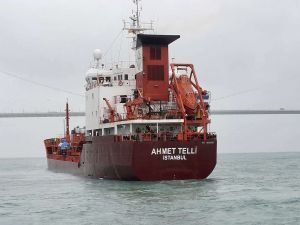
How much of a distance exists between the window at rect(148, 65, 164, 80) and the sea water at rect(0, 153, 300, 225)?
701 cm

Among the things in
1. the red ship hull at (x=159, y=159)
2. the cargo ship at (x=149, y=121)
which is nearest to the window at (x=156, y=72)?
the cargo ship at (x=149, y=121)

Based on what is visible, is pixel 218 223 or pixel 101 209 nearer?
pixel 218 223

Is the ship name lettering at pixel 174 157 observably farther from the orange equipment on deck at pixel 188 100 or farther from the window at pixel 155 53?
the window at pixel 155 53

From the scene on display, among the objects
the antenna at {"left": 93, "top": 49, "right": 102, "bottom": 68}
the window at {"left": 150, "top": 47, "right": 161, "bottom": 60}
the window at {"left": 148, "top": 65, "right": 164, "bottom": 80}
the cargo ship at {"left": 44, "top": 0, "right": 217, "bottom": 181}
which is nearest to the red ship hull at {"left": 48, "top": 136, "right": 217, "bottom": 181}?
the cargo ship at {"left": 44, "top": 0, "right": 217, "bottom": 181}

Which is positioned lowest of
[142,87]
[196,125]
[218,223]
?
[218,223]

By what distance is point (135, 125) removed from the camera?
39.4 meters

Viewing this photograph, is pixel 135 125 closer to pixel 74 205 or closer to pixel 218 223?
pixel 74 205

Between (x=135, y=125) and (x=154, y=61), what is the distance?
429 cm

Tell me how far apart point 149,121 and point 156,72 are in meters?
3.96

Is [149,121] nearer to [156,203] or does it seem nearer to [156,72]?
[156,72]

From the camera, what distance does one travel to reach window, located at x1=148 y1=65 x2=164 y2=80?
40.4 meters

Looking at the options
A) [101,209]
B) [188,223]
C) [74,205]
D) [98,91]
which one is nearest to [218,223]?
[188,223]

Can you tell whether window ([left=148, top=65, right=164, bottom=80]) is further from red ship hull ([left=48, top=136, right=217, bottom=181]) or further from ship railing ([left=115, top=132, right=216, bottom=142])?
red ship hull ([left=48, top=136, right=217, bottom=181])

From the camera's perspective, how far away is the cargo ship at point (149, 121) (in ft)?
121
